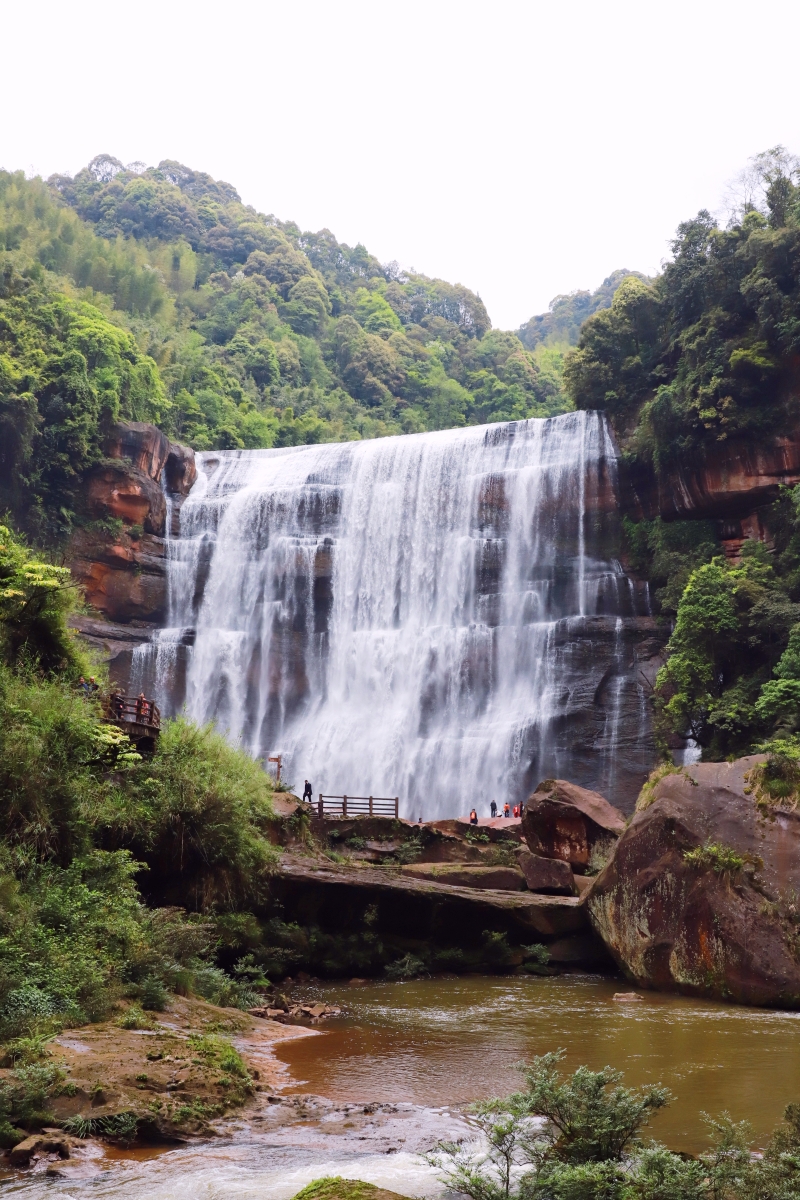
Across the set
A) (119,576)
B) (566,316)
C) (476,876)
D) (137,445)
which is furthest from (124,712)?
(566,316)

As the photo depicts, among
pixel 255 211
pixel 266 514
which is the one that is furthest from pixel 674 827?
pixel 255 211

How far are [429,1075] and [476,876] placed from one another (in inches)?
418

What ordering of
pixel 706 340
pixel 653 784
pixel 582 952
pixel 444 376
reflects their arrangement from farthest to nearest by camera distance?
pixel 444 376
pixel 706 340
pixel 582 952
pixel 653 784

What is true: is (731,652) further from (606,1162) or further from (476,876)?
(606,1162)

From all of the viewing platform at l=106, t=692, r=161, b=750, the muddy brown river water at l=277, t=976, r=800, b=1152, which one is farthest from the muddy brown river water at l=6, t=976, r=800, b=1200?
the viewing platform at l=106, t=692, r=161, b=750

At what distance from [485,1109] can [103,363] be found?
132 feet

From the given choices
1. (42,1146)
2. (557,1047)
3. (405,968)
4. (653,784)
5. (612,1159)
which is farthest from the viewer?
(405,968)

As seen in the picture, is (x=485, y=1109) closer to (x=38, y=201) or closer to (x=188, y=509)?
(x=188, y=509)

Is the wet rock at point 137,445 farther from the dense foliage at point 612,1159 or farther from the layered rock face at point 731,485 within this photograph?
the dense foliage at point 612,1159

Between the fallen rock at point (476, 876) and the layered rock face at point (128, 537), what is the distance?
19.1 metres

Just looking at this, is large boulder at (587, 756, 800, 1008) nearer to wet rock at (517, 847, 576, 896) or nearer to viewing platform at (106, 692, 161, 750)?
wet rock at (517, 847, 576, 896)

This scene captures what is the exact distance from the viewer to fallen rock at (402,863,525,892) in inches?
805

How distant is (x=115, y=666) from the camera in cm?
3597

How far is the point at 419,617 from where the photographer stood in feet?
123
